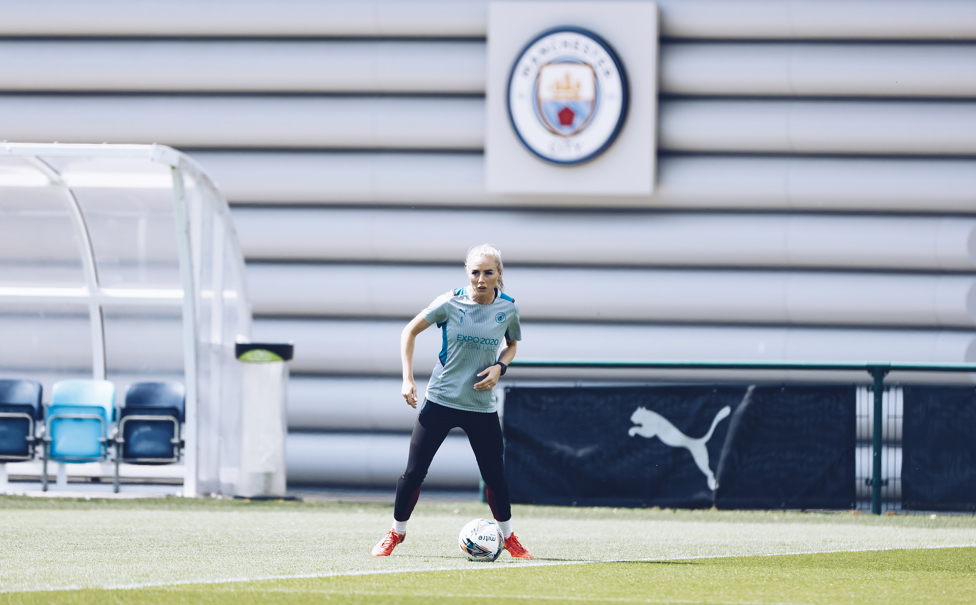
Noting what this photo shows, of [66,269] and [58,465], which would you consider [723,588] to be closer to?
[58,465]

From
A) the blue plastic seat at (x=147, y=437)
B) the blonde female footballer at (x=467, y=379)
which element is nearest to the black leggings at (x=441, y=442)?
the blonde female footballer at (x=467, y=379)

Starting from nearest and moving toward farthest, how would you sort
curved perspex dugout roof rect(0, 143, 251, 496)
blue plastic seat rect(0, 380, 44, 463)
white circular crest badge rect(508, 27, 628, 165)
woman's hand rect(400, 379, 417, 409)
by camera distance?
woman's hand rect(400, 379, 417, 409)
curved perspex dugout roof rect(0, 143, 251, 496)
blue plastic seat rect(0, 380, 44, 463)
white circular crest badge rect(508, 27, 628, 165)

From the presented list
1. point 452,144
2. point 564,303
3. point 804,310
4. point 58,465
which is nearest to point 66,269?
point 58,465

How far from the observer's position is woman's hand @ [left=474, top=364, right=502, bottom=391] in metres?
6.02

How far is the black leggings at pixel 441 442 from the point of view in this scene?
20.1ft

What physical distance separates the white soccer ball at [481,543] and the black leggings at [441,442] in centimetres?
15

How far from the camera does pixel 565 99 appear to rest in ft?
37.2

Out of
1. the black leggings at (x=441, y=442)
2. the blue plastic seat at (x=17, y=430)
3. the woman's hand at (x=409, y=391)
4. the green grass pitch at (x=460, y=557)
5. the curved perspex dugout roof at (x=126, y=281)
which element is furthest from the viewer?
the blue plastic seat at (x=17, y=430)

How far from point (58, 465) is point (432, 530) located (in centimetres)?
411

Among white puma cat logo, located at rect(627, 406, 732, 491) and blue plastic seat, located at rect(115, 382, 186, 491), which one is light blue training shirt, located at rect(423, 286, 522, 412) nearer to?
white puma cat logo, located at rect(627, 406, 732, 491)

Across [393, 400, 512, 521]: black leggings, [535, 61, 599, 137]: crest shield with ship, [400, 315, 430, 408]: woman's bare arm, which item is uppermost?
[535, 61, 599, 137]: crest shield with ship

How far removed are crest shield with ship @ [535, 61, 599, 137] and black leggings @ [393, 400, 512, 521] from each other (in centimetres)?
562

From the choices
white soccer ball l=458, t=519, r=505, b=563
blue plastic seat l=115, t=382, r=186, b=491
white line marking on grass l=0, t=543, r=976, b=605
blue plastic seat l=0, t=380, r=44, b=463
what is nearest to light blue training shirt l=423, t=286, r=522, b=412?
white soccer ball l=458, t=519, r=505, b=563

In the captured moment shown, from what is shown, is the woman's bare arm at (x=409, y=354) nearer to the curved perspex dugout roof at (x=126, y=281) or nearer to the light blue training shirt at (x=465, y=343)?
the light blue training shirt at (x=465, y=343)
